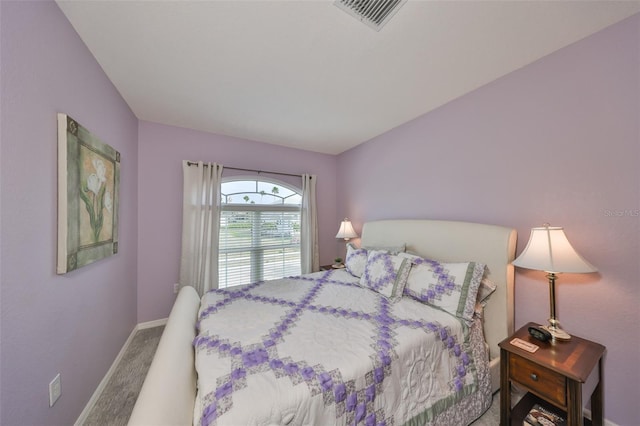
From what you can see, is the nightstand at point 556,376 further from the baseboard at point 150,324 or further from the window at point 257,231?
the baseboard at point 150,324

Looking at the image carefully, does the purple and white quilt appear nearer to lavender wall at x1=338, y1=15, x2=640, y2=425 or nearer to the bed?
the bed

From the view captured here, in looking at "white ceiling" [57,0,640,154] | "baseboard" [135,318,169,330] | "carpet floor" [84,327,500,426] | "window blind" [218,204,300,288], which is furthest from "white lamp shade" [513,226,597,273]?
"baseboard" [135,318,169,330]

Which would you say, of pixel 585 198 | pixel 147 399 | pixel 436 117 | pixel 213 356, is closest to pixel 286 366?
pixel 213 356

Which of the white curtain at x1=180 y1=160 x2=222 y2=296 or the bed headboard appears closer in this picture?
the bed headboard

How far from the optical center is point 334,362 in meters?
1.16

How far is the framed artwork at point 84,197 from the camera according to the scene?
4.32 ft

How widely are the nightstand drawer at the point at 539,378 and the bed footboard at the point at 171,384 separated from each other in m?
1.80

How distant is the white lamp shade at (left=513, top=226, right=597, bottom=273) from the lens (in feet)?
4.38

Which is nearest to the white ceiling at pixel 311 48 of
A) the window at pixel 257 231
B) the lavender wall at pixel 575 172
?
the lavender wall at pixel 575 172

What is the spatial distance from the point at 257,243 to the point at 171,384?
2601 millimetres

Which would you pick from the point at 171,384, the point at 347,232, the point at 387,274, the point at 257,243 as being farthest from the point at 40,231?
the point at 347,232

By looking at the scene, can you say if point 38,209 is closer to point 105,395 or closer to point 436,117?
point 105,395

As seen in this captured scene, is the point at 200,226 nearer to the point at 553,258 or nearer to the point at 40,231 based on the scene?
the point at 40,231

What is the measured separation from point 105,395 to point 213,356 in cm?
146
